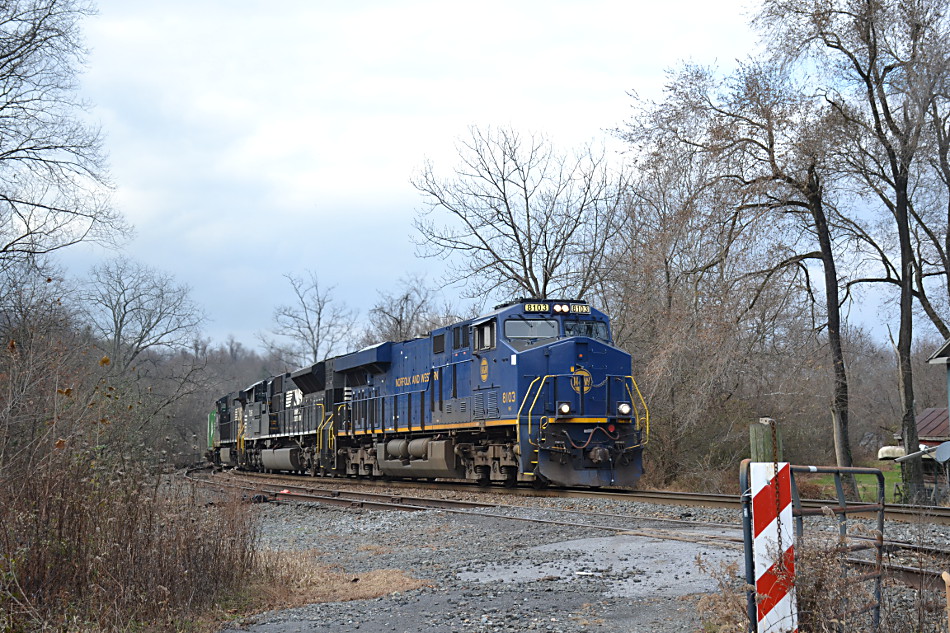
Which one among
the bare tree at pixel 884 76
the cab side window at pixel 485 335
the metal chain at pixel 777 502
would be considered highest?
the bare tree at pixel 884 76

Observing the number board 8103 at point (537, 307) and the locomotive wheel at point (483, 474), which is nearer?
the number board 8103 at point (537, 307)

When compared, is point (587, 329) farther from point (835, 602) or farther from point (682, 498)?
point (835, 602)

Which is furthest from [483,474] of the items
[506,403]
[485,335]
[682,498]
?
[682,498]

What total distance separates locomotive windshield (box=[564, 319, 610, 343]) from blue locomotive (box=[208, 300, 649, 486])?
0.02 m

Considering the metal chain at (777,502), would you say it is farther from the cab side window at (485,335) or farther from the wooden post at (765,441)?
the cab side window at (485,335)

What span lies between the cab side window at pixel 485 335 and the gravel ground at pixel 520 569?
4.87 metres

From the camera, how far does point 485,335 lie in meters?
17.5

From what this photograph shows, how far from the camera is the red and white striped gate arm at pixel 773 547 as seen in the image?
4.82 meters

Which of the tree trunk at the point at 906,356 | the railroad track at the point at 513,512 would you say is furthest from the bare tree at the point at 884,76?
the railroad track at the point at 513,512

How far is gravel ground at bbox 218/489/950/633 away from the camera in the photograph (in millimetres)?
6234

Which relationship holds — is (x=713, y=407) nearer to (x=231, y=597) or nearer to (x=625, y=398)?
(x=625, y=398)

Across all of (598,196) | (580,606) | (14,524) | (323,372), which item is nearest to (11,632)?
(14,524)

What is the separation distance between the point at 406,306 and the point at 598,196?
30065mm

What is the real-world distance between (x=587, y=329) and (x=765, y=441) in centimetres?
1251
